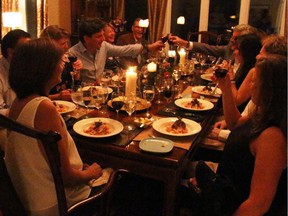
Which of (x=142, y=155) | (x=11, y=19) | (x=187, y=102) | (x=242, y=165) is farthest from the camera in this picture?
(x=11, y=19)

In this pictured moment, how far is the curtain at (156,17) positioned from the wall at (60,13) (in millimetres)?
1455

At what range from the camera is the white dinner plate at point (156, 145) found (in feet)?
4.63

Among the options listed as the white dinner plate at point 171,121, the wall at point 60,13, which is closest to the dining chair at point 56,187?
the white dinner plate at point 171,121

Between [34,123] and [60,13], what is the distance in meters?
4.51

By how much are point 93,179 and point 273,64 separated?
3.01 feet

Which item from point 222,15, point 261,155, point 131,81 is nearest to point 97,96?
point 131,81

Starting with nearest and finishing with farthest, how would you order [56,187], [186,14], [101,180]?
[56,187], [101,180], [186,14]

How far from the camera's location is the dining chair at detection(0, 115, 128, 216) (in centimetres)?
93

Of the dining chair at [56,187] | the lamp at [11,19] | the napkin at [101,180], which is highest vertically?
the lamp at [11,19]

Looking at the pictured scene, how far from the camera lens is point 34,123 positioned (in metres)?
1.18

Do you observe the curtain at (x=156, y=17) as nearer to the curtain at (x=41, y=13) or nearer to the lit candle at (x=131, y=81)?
the curtain at (x=41, y=13)

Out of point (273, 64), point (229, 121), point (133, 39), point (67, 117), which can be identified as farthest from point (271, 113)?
point (133, 39)

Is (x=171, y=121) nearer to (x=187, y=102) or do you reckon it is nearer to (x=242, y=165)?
(x=187, y=102)

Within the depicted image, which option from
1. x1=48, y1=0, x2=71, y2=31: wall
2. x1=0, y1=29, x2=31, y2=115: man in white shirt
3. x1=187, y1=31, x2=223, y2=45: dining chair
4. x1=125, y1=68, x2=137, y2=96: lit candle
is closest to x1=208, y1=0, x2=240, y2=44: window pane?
x1=187, y1=31, x2=223, y2=45: dining chair
